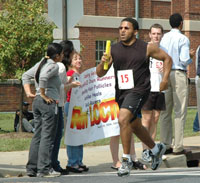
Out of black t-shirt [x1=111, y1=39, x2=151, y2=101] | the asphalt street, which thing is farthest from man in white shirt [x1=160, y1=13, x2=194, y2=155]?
black t-shirt [x1=111, y1=39, x2=151, y2=101]

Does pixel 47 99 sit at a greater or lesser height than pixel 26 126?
greater

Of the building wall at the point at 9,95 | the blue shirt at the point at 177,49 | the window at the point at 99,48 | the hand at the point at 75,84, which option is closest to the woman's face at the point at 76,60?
the hand at the point at 75,84

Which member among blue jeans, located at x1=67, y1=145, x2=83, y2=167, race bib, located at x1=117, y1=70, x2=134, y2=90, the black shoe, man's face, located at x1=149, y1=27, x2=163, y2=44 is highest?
man's face, located at x1=149, y1=27, x2=163, y2=44

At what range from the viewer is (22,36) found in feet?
50.6

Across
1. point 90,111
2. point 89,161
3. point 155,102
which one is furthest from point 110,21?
point 90,111

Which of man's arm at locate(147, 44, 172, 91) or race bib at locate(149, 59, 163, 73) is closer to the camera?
man's arm at locate(147, 44, 172, 91)

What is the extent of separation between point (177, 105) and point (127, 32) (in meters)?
2.26

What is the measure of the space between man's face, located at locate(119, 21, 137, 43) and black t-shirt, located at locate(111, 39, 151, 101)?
0.26 feet

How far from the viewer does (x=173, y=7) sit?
2884 centimetres

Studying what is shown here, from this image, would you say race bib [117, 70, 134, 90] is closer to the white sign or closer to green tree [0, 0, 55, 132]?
the white sign

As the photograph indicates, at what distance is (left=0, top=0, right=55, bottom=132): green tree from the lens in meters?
15.3

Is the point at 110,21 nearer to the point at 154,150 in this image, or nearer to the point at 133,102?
the point at 154,150

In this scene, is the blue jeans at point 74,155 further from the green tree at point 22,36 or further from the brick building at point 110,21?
the brick building at point 110,21

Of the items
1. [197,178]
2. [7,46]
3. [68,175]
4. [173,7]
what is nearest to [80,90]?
[68,175]
